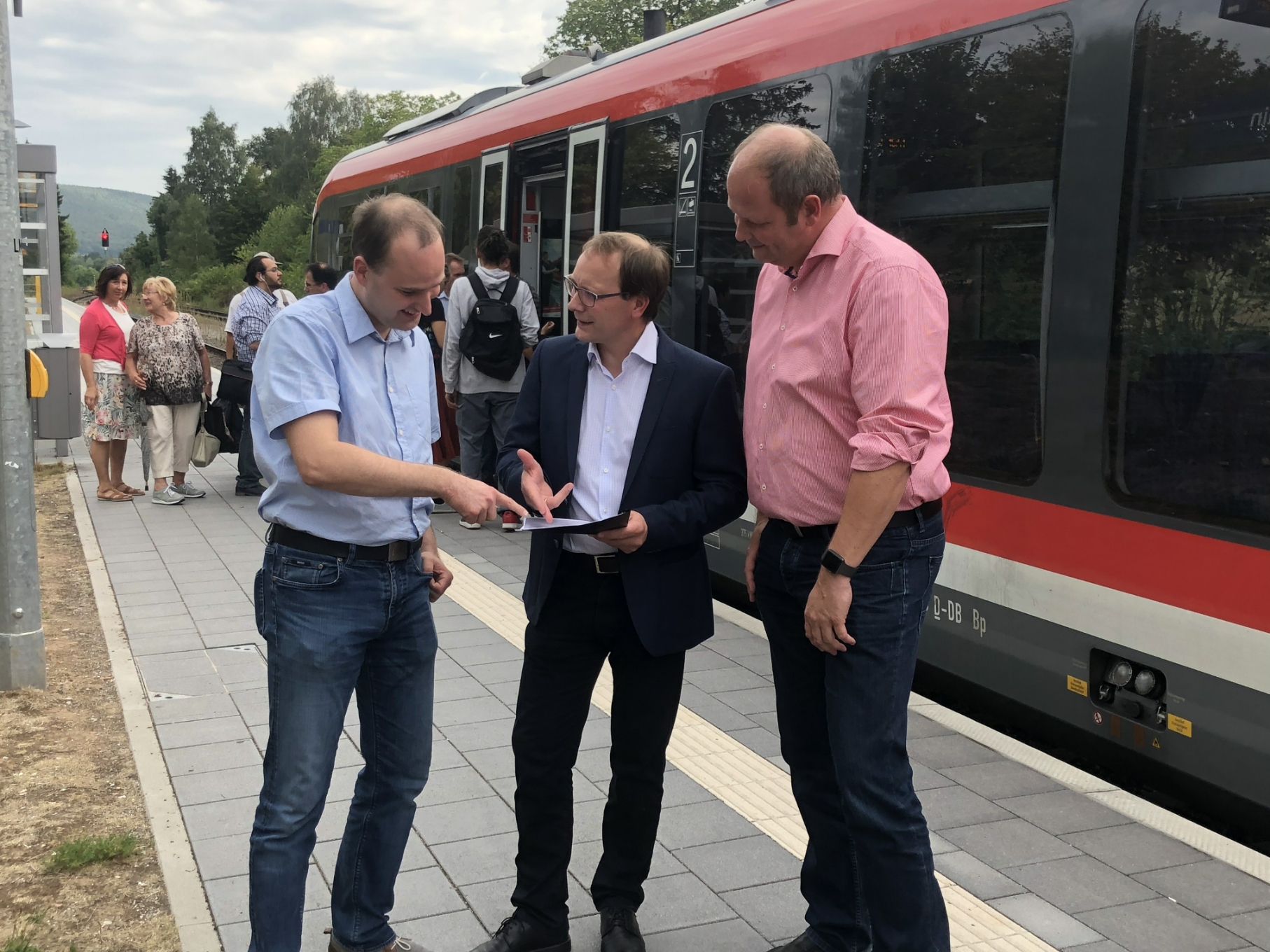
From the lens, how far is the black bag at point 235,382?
9828 millimetres

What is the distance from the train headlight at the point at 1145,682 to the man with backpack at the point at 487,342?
16.9 ft

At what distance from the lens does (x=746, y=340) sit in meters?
6.48

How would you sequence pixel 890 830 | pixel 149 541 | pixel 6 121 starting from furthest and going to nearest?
1. pixel 149 541
2. pixel 6 121
3. pixel 890 830

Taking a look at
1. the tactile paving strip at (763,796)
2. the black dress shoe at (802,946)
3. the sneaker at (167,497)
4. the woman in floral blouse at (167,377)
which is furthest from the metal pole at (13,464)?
the sneaker at (167,497)

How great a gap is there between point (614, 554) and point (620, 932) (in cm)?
94

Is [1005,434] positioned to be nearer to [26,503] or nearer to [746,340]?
[746,340]

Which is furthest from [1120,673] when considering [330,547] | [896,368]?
[330,547]

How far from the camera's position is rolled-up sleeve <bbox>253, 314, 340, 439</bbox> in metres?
2.57

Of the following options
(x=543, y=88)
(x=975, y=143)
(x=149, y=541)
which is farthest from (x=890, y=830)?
(x=543, y=88)

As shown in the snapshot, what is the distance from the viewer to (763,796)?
4117 mm

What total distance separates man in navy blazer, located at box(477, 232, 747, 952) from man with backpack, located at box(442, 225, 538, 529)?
547 cm

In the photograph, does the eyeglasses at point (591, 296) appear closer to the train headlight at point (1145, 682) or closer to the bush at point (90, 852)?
the bush at point (90, 852)

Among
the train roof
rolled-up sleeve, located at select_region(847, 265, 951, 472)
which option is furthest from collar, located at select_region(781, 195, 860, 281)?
the train roof

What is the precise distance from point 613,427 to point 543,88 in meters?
7.07
